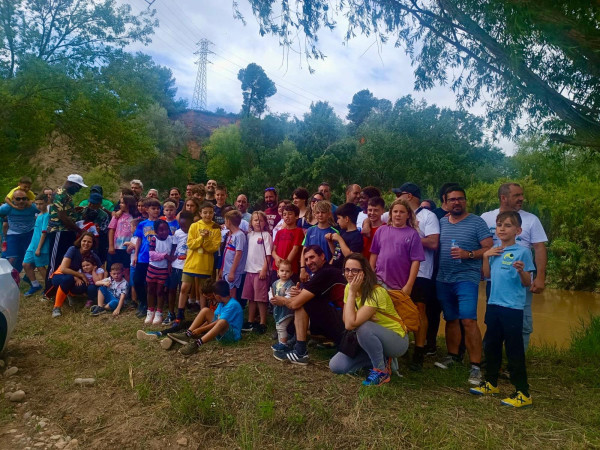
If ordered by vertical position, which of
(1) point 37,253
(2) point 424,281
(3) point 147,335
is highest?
(2) point 424,281

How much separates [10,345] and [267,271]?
3.26m

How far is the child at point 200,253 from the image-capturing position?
19.2ft

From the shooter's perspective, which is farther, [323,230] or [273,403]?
[323,230]

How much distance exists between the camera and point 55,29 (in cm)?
1539

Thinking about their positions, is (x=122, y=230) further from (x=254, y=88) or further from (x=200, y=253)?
(x=254, y=88)

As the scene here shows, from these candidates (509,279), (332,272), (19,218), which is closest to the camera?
(509,279)

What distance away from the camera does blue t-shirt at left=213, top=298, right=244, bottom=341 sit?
205 inches

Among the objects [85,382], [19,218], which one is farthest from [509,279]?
[19,218]

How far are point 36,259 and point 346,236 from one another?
6153 mm

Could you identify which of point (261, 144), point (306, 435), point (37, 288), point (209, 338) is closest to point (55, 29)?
point (37, 288)

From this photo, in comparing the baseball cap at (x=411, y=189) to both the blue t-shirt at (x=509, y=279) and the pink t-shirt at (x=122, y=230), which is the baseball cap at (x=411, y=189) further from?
the pink t-shirt at (x=122, y=230)

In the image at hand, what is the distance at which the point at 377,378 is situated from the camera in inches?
159

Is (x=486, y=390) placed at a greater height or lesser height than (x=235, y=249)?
lesser

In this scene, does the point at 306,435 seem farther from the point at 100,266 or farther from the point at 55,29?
the point at 55,29
